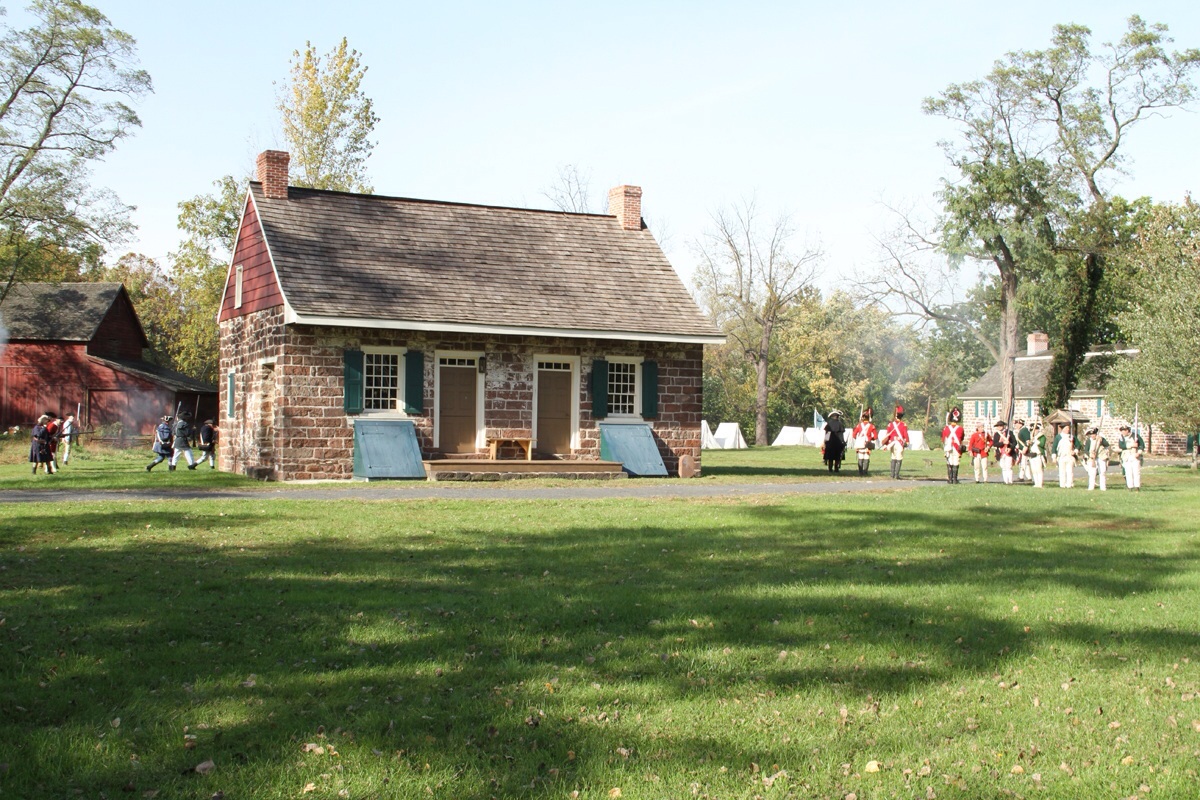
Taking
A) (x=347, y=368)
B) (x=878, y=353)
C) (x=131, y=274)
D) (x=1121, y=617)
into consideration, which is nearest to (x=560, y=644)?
(x=1121, y=617)

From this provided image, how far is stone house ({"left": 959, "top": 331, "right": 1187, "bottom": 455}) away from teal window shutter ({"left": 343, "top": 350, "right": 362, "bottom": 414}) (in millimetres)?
36385

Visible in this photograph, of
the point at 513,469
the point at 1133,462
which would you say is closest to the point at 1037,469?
the point at 1133,462

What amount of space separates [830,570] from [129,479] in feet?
54.0

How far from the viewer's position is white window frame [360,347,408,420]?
24406 millimetres

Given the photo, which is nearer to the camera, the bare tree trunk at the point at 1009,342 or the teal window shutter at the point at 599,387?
the teal window shutter at the point at 599,387

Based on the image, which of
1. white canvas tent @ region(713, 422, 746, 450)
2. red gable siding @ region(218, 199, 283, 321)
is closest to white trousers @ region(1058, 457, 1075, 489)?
red gable siding @ region(218, 199, 283, 321)

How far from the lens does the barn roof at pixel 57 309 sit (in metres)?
45.6

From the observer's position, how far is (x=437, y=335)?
81.8 feet

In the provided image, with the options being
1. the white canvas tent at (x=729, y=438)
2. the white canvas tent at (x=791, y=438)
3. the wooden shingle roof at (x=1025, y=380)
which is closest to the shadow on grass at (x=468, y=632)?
the white canvas tent at (x=729, y=438)

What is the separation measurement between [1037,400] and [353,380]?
51116 millimetres

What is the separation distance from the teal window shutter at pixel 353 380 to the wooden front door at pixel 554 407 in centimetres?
423

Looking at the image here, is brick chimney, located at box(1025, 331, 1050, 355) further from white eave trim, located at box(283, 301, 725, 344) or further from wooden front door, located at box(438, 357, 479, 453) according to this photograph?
wooden front door, located at box(438, 357, 479, 453)

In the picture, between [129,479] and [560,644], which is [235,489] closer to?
[129,479]

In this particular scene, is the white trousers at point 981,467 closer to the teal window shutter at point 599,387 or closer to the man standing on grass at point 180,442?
the teal window shutter at point 599,387
